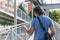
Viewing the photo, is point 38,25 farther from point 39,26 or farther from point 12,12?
point 12,12

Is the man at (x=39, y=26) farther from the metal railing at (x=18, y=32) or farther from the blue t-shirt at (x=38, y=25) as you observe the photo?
the metal railing at (x=18, y=32)

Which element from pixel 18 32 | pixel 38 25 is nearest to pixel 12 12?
pixel 18 32

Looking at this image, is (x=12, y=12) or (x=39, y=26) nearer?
(x=39, y=26)

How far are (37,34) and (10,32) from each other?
223 cm

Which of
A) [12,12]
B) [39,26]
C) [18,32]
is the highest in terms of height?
[39,26]

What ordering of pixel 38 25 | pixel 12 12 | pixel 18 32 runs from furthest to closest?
1. pixel 12 12
2. pixel 18 32
3. pixel 38 25

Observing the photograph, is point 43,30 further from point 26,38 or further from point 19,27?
point 26,38

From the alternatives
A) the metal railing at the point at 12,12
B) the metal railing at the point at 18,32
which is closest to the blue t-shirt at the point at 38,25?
the metal railing at the point at 18,32

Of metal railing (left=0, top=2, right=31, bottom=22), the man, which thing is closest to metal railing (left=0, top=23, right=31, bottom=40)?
the man

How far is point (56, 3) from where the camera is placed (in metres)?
29.7

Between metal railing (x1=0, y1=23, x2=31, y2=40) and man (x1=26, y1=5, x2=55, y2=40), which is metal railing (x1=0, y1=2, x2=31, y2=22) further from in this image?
man (x1=26, y1=5, x2=55, y2=40)

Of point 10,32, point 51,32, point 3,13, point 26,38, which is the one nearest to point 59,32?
point 26,38

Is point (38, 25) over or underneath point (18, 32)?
over

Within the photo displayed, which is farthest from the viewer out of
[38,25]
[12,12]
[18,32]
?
[12,12]
